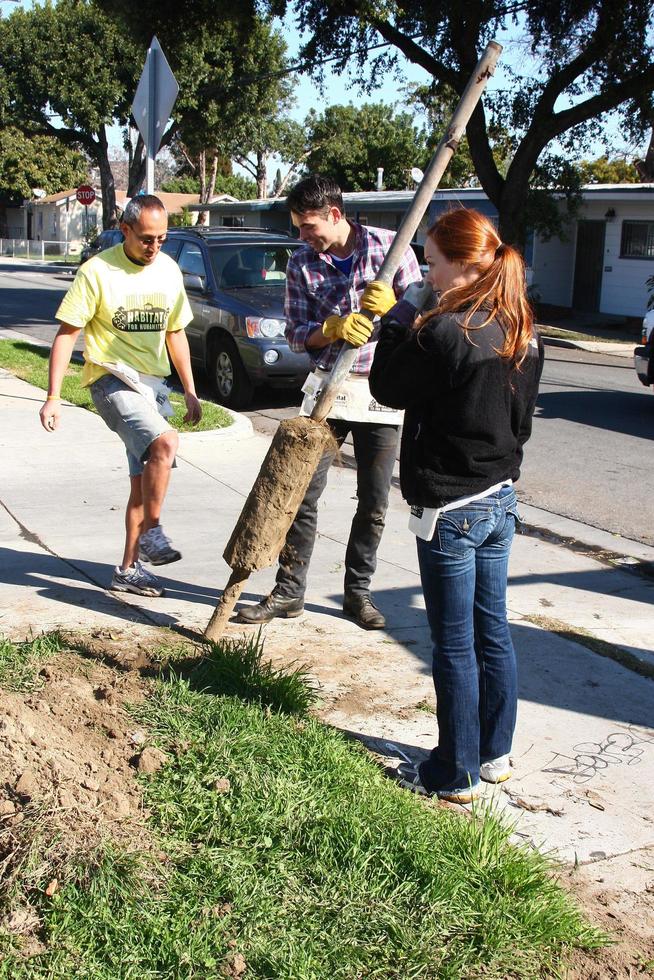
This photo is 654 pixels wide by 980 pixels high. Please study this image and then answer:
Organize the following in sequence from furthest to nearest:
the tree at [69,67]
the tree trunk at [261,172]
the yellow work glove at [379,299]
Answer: the tree trunk at [261,172] → the tree at [69,67] → the yellow work glove at [379,299]

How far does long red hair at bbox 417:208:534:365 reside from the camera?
9.91 feet

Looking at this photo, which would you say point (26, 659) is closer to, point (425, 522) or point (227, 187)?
point (425, 522)

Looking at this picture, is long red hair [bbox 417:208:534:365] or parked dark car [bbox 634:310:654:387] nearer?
long red hair [bbox 417:208:534:365]

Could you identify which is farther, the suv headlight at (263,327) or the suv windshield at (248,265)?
the suv windshield at (248,265)

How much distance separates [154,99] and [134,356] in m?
4.95

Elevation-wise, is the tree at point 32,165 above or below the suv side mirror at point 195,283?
above

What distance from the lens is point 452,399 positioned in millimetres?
3080

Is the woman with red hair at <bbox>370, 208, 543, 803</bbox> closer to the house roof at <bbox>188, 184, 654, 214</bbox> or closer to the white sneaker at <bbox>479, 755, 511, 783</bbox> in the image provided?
the white sneaker at <bbox>479, 755, 511, 783</bbox>

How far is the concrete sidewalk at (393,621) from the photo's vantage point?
3.49m

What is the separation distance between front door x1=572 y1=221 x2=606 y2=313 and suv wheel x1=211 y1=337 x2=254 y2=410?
18433 mm

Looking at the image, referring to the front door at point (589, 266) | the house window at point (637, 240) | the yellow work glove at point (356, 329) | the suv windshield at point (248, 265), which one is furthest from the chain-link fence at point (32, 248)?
the yellow work glove at point (356, 329)

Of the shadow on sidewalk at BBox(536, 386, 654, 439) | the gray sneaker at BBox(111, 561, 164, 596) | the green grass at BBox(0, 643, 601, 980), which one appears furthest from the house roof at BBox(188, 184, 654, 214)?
the green grass at BBox(0, 643, 601, 980)

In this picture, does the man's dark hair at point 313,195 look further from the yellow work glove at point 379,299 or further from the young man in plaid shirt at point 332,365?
the yellow work glove at point 379,299

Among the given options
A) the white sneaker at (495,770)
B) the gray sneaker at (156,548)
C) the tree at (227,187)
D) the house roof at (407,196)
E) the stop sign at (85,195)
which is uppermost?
the tree at (227,187)
